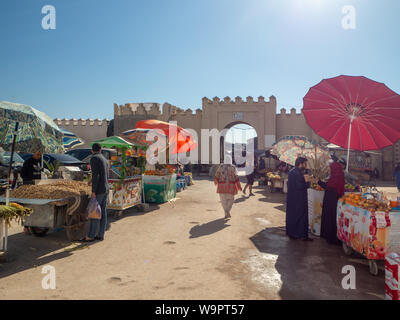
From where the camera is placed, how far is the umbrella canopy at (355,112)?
517cm

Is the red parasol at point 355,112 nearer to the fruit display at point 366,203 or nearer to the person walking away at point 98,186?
the fruit display at point 366,203

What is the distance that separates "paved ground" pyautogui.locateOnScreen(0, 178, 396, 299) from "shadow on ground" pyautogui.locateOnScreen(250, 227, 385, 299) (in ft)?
0.04

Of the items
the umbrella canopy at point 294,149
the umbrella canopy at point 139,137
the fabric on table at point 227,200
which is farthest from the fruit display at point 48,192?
the umbrella canopy at point 294,149

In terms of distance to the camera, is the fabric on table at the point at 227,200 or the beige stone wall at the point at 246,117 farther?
the beige stone wall at the point at 246,117

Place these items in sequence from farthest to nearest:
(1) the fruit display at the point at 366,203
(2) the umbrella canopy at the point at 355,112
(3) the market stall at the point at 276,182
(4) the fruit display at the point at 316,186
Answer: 1. (3) the market stall at the point at 276,182
2. (4) the fruit display at the point at 316,186
3. (2) the umbrella canopy at the point at 355,112
4. (1) the fruit display at the point at 366,203

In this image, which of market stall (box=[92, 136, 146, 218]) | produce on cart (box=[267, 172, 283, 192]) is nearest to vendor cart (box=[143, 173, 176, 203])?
market stall (box=[92, 136, 146, 218])

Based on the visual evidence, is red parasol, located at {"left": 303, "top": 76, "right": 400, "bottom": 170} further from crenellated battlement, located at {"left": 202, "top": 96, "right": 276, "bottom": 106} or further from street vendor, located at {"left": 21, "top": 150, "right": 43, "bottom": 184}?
crenellated battlement, located at {"left": 202, "top": 96, "right": 276, "bottom": 106}

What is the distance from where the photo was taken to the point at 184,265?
4.13 m

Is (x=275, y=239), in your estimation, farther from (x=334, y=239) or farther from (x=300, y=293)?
(x=300, y=293)

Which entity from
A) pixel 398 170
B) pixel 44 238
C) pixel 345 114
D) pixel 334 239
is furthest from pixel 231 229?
pixel 398 170

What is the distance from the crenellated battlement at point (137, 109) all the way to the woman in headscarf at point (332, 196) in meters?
20.1

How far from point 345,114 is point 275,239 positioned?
3.00m

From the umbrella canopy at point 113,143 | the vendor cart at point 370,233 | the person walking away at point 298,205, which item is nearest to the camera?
the vendor cart at point 370,233

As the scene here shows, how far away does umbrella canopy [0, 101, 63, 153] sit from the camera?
172 inches
